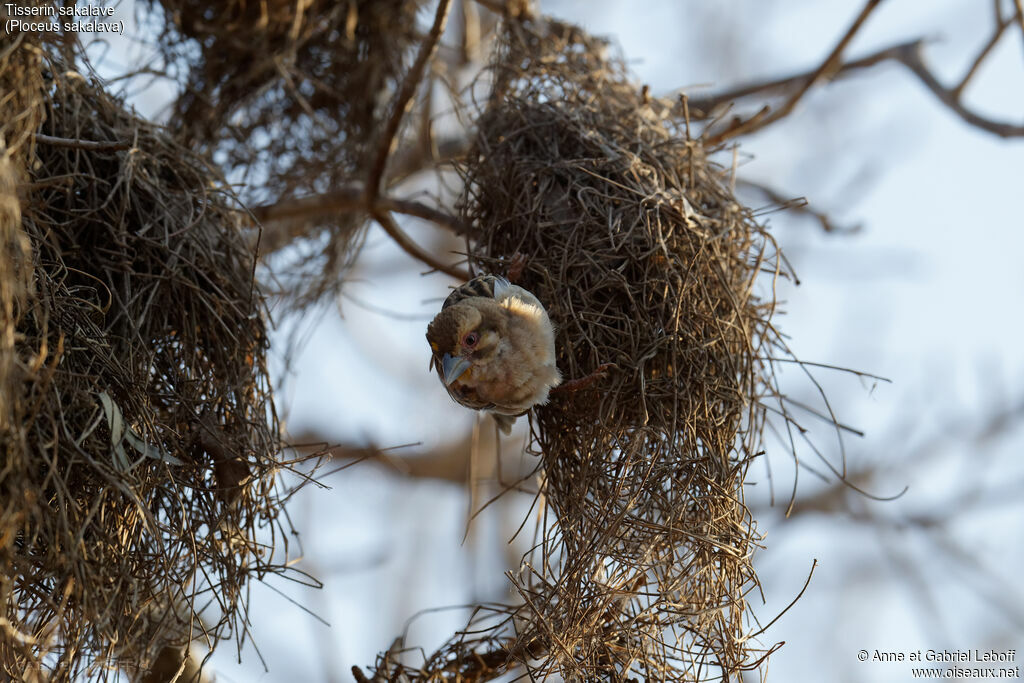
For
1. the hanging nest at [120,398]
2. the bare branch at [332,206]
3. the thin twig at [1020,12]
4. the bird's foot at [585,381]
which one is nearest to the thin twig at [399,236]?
the bare branch at [332,206]

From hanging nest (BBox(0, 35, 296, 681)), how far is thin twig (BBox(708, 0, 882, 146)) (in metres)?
2.01

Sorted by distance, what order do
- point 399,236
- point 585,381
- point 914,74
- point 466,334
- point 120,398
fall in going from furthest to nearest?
point 914,74 → point 399,236 → point 466,334 → point 585,381 → point 120,398

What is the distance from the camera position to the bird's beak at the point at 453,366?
2.75m

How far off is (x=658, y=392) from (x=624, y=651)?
2.41 feet

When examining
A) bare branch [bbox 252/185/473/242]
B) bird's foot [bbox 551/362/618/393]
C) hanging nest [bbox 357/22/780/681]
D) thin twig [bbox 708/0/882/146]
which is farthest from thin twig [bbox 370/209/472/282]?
thin twig [bbox 708/0/882/146]

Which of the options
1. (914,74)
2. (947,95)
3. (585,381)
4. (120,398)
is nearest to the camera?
(120,398)

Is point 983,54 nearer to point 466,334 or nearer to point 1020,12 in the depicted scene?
point 1020,12

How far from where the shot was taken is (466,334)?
273cm

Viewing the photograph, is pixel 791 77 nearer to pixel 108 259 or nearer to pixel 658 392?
pixel 658 392

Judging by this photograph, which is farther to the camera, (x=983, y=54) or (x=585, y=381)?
(x=983, y=54)

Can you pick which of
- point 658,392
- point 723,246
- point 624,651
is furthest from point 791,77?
point 624,651

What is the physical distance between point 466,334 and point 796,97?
6.44 ft

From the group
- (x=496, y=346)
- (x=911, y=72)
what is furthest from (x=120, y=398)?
(x=911, y=72)

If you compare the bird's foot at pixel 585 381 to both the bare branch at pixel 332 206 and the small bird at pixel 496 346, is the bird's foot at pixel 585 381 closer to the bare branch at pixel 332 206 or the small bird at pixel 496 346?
the small bird at pixel 496 346
